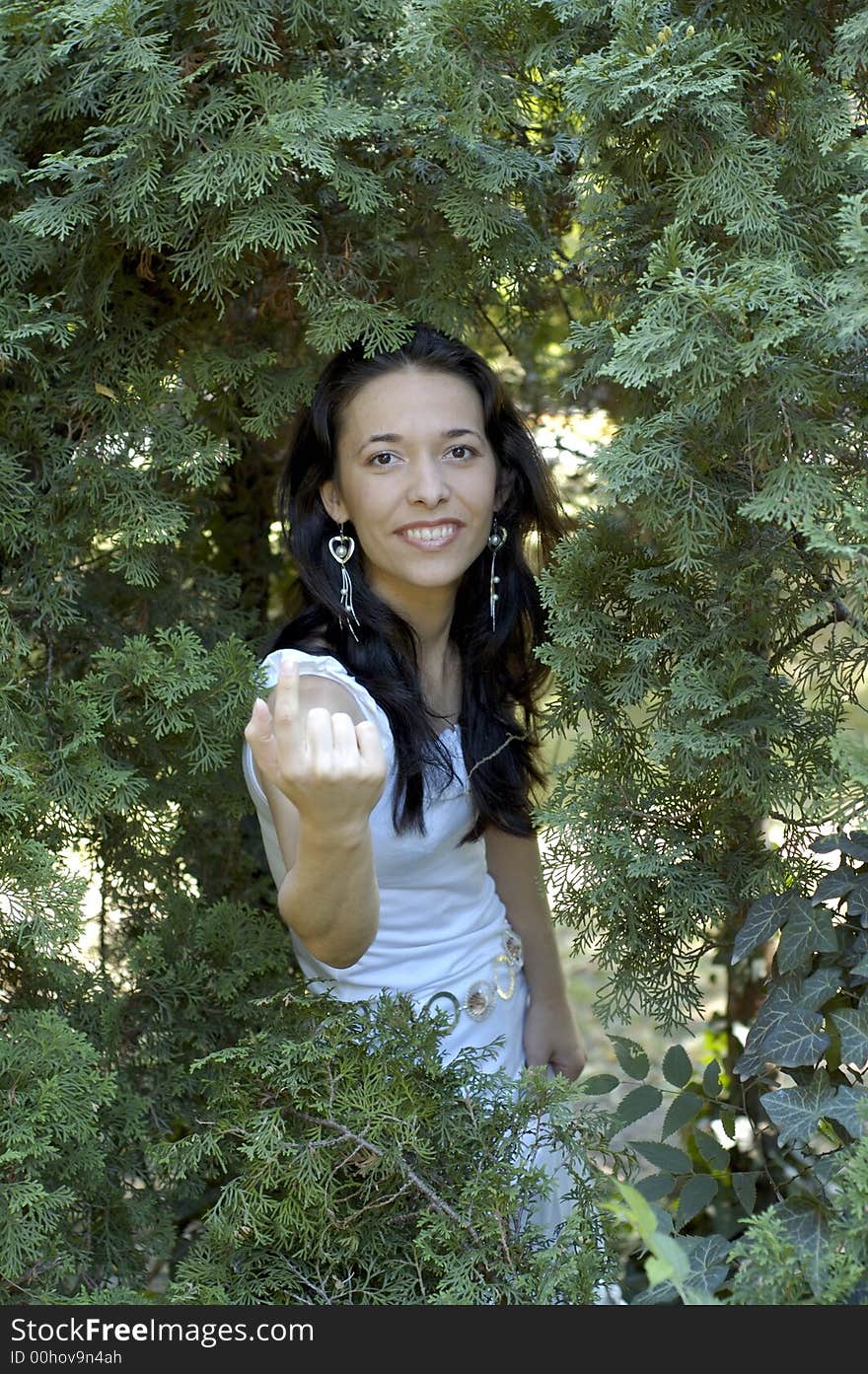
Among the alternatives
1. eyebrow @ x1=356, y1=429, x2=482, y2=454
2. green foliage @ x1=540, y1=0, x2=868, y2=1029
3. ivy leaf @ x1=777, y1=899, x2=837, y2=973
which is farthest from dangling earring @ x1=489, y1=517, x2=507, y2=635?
ivy leaf @ x1=777, y1=899, x2=837, y2=973

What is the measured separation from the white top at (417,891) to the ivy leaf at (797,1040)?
2.64 ft

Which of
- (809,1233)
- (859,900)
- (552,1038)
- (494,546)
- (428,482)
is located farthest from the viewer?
(552,1038)

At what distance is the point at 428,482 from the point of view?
7.57 feet

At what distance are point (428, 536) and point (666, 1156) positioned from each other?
1151 millimetres

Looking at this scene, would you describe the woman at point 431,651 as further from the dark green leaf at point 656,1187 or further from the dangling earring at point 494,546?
the dark green leaf at point 656,1187

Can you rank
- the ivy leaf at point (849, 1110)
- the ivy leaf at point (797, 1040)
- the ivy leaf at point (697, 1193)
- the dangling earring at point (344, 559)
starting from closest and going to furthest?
the ivy leaf at point (849, 1110) → the ivy leaf at point (797, 1040) → the ivy leaf at point (697, 1193) → the dangling earring at point (344, 559)

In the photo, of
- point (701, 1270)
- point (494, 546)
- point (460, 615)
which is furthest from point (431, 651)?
point (701, 1270)

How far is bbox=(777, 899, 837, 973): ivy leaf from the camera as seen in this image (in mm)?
1731

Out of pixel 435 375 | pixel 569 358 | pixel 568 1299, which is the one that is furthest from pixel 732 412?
pixel 569 358

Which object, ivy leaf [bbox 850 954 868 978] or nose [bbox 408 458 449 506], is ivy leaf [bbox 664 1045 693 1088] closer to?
ivy leaf [bbox 850 954 868 978]

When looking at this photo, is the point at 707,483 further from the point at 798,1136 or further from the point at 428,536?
the point at 798,1136

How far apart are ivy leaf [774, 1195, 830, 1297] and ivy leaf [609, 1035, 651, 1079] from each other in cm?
48

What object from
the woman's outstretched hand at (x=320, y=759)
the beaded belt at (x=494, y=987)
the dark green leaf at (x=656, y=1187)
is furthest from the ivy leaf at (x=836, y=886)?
the beaded belt at (x=494, y=987)

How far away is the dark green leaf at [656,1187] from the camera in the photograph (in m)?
1.93
